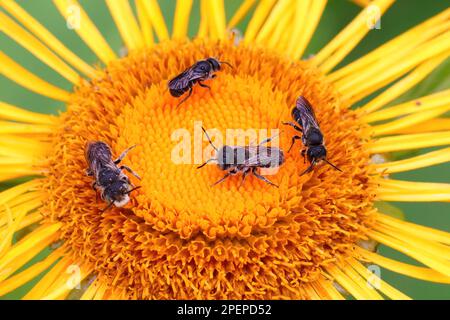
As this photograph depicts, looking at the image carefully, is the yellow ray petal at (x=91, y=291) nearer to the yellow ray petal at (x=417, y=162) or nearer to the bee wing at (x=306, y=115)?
the bee wing at (x=306, y=115)

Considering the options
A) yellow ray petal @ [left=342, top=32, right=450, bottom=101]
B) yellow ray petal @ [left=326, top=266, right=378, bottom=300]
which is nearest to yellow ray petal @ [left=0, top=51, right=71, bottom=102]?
yellow ray petal @ [left=342, top=32, right=450, bottom=101]

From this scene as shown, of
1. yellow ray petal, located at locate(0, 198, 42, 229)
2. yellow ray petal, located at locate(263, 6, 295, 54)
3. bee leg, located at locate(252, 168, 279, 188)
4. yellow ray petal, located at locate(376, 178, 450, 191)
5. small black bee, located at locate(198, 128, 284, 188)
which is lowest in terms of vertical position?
yellow ray petal, located at locate(0, 198, 42, 229)

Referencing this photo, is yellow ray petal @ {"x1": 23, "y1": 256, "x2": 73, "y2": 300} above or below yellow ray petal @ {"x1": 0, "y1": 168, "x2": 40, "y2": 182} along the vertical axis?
below

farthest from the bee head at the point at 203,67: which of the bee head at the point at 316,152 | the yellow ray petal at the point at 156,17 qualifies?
the yellow ray petal at the point at 156,17

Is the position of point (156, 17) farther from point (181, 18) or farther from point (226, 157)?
point (226, 157)

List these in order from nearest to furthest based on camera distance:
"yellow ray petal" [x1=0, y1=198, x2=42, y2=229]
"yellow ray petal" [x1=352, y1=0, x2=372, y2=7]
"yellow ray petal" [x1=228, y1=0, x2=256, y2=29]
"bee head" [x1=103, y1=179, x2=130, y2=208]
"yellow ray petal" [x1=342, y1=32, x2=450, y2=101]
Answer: "bee head" [x1=103, y1=179, x2=130, y2=208]
"yellow ray petal" [x1=0, y1=198, x2=42, y2=229]
"yellow ray petal" [x1=342, y1=32, x2=450, y2=101]
"yellow ray petal" [x1=352, y1=0, x2=372, y2=7]
"yellow ray petal" [x1=228, y1=0, x2=256, y2=29]

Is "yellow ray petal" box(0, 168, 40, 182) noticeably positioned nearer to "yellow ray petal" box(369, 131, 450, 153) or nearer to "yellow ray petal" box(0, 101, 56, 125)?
"yellow ray petal" box(0, 101, 56, 125)
